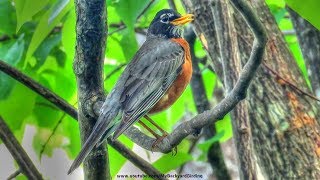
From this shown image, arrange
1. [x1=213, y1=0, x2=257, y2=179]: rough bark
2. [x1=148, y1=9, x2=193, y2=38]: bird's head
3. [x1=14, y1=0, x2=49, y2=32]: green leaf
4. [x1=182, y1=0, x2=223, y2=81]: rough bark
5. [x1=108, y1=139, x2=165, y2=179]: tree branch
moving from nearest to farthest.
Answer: [x1=14, y1=0, x2=49, y2=32]: green leaf → [x1=213, y1=0, x2=257, y2=179]: rough bark → [x1=148, y1=9, x2=193, y2=38]: bird's head → [x1=108, y1=139, x2=165, y2=179]: tree branch → [x1=182, y1=0, x2=223, y2=81]: rough bark

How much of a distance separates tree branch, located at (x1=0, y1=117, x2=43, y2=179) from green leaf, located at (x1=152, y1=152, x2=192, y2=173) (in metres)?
0.23

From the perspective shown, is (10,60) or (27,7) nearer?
(27,7)

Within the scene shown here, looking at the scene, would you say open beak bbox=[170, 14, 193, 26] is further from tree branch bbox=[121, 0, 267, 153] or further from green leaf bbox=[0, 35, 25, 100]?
green leaf bbox=[0, 35, 25, 100]

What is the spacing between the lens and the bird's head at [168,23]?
1008 millimetres

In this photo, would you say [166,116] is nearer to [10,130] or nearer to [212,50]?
[212,50]

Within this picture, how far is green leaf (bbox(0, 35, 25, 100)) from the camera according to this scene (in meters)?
1.21

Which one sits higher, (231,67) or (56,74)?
(231,67)

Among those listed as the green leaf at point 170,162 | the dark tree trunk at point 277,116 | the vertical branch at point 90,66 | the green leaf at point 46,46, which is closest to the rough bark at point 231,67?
the vertical branch at point 90,66

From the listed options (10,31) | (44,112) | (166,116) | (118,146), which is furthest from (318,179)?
(10,31)

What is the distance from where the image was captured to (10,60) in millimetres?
1272

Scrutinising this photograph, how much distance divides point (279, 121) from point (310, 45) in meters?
0.26

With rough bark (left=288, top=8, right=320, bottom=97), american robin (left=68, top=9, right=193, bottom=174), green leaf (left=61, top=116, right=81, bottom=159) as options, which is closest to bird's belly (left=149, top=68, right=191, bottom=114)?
american robin (left=68, top=9, right=193, bottom=174)

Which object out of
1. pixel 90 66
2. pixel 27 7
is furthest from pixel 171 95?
pixel 27 7

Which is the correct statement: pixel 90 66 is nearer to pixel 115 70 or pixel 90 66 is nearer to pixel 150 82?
pixel 150 82
